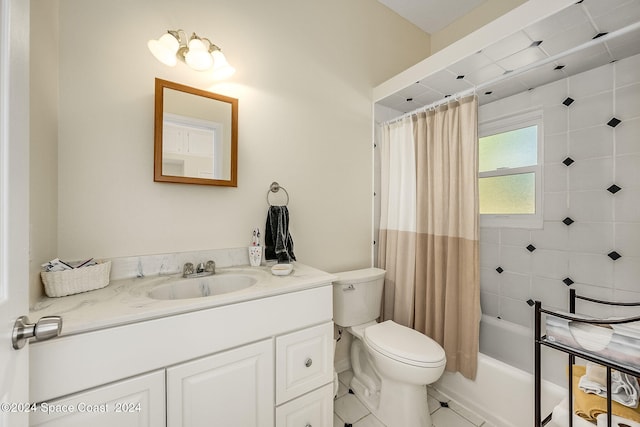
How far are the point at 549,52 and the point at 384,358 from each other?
1894mm

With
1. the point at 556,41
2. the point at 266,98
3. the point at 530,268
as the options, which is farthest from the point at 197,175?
the point at 530,268

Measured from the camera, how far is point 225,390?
967 millimetres

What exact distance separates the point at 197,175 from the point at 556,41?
6.51 ft

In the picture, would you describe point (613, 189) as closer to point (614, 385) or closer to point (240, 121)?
point (614, 385)

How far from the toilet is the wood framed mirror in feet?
2.94

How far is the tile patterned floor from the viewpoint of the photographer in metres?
1.47

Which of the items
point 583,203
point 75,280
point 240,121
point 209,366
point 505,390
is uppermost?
point 240,121

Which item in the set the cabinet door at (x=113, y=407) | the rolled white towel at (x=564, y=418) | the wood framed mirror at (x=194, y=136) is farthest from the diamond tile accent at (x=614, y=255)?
the cabinet door at (x=113, y=407)

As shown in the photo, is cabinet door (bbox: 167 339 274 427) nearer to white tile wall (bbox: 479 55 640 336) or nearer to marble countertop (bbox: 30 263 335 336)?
marble countertop (bbox: 30 263 335 336)

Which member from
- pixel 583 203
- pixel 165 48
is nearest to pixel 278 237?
pixel 165 48

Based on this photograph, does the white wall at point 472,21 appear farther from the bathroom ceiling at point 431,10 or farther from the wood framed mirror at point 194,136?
the wood framed mirror at point 194,136

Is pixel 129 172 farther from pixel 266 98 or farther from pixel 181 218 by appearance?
pixel 266 98

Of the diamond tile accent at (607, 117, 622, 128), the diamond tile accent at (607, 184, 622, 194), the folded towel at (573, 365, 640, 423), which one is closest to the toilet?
the folded towel at (573, 365, 640, 423)

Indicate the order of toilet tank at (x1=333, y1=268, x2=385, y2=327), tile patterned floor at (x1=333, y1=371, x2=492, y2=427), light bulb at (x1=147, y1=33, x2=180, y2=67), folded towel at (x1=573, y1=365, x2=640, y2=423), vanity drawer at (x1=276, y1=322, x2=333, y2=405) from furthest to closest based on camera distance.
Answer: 1. toilet tank at (x1=333, y1=268, x2=385, y2=327)
2. tile patterned floor at (x1=333, y1=371, x2=492, y2=427)
3. light bulb at (x1=147, y1=33, x2=180, y2=67)
4. vanity drawer at (x1=276, y1=322, x2=333, y2=405)
5. folded towel at (x1=573, y1=365, x2=640, y2=423)
